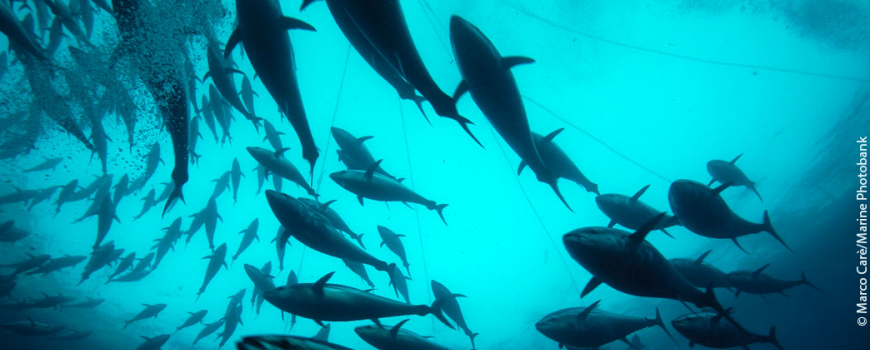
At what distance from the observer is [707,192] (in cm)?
326

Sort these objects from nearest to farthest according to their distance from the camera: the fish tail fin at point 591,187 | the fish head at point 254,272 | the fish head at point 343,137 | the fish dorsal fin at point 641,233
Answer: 1. the fish dorsal fin at point 641,233
2. the fish tail fin at point 591,187
3. the fish head at point 343,137
4. the fish head at point 254,272

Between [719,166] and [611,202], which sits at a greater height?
[719,166]

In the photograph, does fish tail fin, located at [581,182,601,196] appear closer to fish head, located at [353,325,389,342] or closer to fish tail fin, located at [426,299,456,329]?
fish tail fin, located at [426,299,456,329]

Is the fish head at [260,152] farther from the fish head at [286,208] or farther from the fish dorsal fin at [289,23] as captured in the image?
the fish dorsal fin at [289,23]

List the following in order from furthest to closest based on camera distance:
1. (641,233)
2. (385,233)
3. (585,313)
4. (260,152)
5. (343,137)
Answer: (385,233) < (343,137) < (260,152) < (585,313) < (641,233)

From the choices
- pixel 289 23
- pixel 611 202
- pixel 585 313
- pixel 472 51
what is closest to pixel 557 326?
pixel 585 313

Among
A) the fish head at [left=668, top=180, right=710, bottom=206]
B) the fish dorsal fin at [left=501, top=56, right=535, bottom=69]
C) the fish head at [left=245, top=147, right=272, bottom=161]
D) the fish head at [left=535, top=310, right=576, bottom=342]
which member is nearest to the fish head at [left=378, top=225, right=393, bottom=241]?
the fish head at [left=245, top=147, right=272, bottom=161]

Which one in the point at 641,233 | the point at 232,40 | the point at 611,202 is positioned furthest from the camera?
the point at 611,202

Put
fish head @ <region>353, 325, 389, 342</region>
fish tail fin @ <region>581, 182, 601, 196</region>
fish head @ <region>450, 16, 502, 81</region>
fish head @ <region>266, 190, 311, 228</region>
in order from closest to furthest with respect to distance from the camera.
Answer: fish head @ <region>450, 16, 502, 81</region>, fish head @ <region>266, 190, 311, 228</region>, fish head @ <region>353, 325, 389, 342</region>, fish tail fin @ <region>581, 182, 601, 196</region>

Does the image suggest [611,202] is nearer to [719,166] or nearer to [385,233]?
[719,166]

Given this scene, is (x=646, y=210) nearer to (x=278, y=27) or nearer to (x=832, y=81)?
(x=278, y=27)

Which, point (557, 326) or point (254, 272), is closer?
point (557, 326)

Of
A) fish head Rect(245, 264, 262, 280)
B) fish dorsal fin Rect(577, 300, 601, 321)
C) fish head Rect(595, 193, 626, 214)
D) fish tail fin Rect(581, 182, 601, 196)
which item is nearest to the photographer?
fish dorsal fin Rect(577, 300, 601, 321)

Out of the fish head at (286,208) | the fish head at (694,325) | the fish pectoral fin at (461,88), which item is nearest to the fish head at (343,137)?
the fish head at (286,208)
